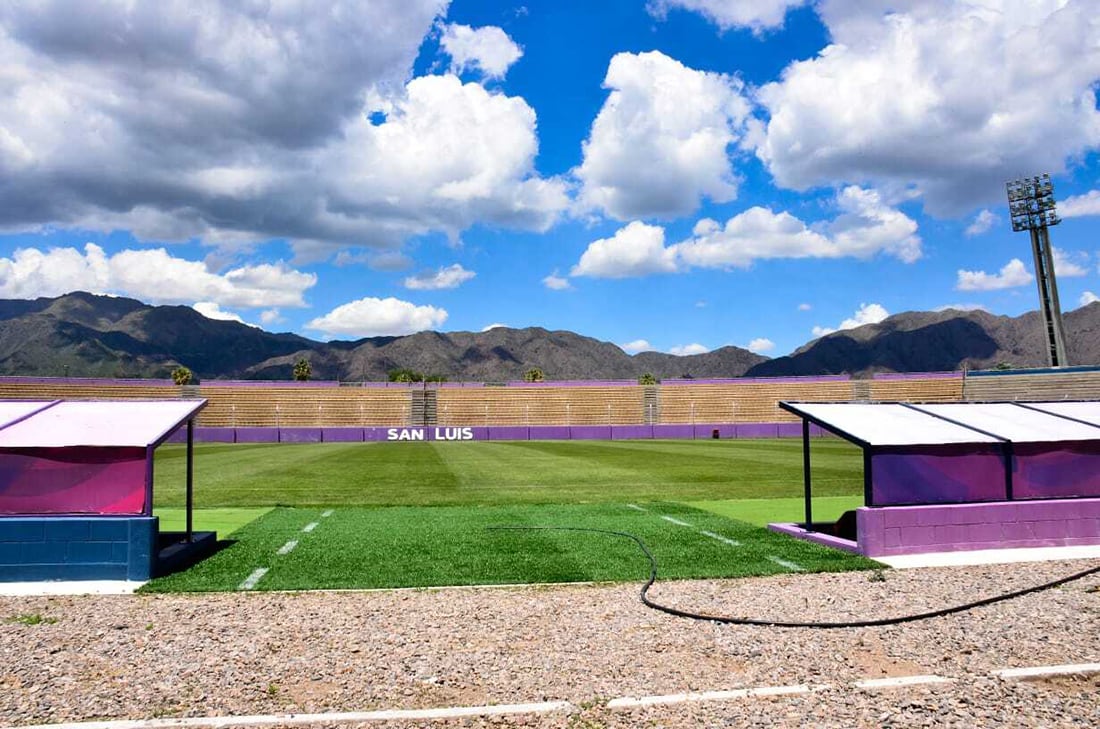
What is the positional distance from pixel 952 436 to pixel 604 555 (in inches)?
215

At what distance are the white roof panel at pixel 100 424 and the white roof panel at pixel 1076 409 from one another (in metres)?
14.1

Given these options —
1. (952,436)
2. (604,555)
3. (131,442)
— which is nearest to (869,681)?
(604,555)

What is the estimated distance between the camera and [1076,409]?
1322 centimetres

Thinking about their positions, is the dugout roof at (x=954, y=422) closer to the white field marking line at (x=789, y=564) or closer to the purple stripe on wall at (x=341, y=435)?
the white field marking line at (x=789, y=564)

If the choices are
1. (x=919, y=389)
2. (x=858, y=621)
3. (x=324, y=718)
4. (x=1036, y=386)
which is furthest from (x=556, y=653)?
(x=919, y=389)

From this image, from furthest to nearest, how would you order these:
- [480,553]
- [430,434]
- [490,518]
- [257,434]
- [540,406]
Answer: [540,406], [430,434], [257,434], [490,518], [480,553]

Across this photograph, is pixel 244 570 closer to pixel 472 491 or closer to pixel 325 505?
pixel 325 505

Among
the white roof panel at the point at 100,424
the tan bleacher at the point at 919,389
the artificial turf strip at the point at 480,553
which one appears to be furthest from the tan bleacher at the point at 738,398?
the white roof panel at the point at 100,424

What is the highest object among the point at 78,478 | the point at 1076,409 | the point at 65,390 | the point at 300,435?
the point at 65,390

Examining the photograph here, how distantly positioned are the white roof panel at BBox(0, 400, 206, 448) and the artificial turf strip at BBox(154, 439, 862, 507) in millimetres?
6535

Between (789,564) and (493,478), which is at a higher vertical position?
(789,564)

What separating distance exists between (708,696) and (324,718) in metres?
2.78

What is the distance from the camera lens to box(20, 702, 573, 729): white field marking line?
516 cm

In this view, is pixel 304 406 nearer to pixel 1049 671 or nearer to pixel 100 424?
pixel 100 424
